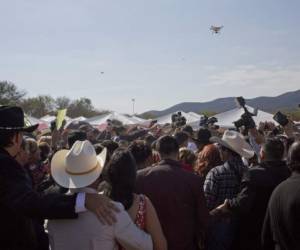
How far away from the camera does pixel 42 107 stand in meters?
62.7

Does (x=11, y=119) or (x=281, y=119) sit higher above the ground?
(x=11, y=119)

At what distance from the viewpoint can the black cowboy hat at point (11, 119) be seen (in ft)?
8.90

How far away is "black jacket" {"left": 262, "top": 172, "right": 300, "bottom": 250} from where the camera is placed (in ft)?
11.7

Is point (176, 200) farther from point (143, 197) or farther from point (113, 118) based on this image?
point (113, 118)

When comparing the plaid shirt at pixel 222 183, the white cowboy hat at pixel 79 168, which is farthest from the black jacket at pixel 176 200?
the white cowboy hat at pixel 79 168

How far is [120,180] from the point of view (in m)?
3.03

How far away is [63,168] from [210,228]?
255 centimetres

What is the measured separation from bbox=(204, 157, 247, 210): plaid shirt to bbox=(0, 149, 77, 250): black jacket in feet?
8.41

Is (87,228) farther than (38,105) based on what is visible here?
No

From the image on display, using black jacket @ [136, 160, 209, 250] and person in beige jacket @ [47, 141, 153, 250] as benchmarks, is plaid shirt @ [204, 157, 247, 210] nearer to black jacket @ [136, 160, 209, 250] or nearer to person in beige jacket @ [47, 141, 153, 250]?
black jacket @ [136, 160, 209, 250]

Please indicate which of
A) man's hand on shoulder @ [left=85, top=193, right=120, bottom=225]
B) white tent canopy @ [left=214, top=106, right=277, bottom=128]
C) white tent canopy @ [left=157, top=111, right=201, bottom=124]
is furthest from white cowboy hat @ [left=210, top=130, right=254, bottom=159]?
white tent canopy @ [left=157, top=111, right=201, bottom=124]

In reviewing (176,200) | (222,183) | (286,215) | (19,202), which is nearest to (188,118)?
(222,183)

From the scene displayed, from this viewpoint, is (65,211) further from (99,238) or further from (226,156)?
(226,156)

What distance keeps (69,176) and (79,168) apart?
0.30 feet
